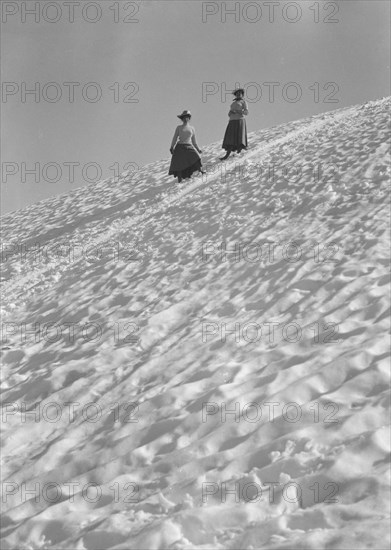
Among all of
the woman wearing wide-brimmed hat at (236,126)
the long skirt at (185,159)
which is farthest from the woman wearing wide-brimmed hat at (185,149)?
the woman wearing wide-brimmed hat at (236,126)

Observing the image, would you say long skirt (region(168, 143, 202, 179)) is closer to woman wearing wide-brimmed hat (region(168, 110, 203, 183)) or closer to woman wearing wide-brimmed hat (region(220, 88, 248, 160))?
woman wearing wide-brimmed hat (region(168, 110, 203, 183))

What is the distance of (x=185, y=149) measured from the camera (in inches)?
691

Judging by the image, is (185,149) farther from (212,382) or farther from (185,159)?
(212,382)

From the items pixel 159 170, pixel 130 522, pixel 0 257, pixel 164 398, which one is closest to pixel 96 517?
pixel 130 522

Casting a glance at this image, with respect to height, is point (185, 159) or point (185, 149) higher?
point (185, 149)

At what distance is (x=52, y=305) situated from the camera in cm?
1030

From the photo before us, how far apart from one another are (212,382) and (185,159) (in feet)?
40.7

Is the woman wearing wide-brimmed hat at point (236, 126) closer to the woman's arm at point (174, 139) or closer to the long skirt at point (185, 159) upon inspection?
the long skirt at point (185, 159)

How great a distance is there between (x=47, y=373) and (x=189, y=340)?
1.71 m

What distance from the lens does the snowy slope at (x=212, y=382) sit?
411cm

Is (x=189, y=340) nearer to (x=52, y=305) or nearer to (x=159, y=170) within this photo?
(x=52, y=305)

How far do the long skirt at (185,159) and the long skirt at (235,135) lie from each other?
2479 millimetres

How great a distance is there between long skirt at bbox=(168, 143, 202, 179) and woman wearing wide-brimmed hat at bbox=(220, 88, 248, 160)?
2131 mm

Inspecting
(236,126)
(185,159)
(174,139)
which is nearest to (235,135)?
(236,126)
